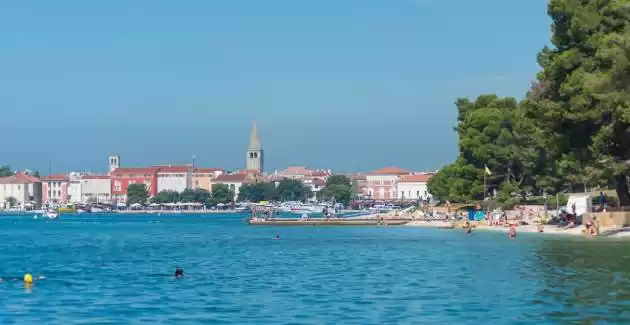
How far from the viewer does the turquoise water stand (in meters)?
24.4

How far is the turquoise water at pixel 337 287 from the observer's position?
80.1 ft

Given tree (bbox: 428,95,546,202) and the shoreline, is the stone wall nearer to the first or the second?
the shoreline

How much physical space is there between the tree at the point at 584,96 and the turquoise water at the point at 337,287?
15.7 feet

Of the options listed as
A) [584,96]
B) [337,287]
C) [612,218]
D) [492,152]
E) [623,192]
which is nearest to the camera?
[337,287]

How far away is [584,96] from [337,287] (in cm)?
2320

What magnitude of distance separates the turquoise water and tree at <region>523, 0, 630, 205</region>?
4780 millimetres

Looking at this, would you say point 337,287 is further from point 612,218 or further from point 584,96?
point 612,218

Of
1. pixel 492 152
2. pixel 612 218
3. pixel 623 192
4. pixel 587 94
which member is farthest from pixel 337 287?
pixel 492 152

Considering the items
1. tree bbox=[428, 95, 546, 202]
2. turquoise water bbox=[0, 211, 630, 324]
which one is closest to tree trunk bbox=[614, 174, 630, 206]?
turquoise water bbox=[0, 211, 630, 324]

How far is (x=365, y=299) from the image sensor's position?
27.5 meters

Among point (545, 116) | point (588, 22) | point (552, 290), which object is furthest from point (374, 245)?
point (552, 290)

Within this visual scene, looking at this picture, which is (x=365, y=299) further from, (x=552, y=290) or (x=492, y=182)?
(x=492, y=182)

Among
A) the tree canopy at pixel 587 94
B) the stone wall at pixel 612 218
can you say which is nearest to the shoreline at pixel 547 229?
the stone wall at pixel 612 218

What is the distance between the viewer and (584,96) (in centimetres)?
5012
